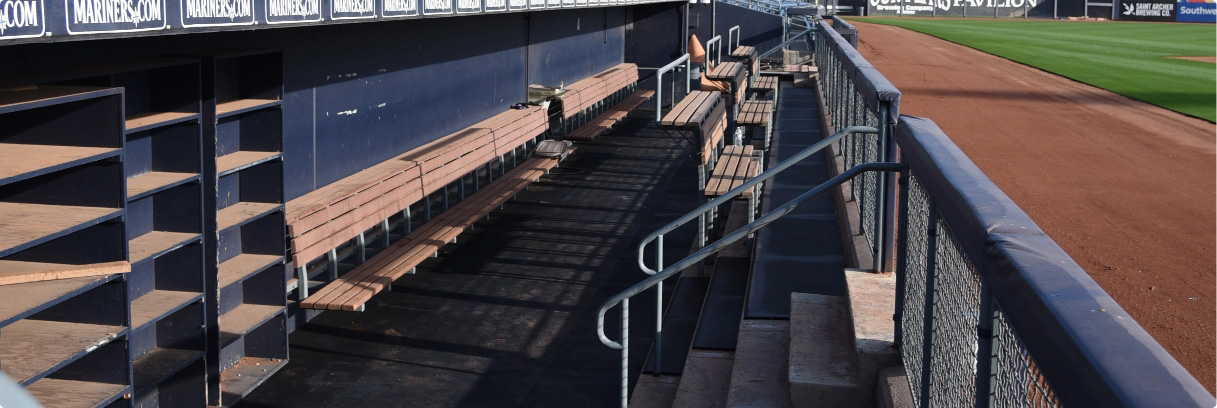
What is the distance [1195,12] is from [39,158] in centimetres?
6175

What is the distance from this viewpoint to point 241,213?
730 centimetres

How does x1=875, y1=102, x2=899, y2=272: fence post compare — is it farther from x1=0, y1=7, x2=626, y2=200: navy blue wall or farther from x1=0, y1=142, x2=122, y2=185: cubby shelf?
x1=0, y1=7, x2=626, y2=200: navy blue wall

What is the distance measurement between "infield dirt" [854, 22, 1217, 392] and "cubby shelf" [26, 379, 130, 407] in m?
5.44

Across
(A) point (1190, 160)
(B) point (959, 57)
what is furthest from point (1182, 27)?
(A) point (1190, 160)

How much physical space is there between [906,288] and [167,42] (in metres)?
4.72

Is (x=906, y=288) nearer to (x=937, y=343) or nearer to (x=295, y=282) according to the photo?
(x=937, y=343)

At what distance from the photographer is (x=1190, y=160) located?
13.1 m

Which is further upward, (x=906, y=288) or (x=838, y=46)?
(x=838, y=46)

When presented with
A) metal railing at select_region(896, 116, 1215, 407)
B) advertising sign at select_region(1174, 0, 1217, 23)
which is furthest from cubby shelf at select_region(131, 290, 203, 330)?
advertising sign at select_region(1174, 0, 1217, 23)

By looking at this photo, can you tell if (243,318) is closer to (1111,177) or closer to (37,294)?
(37,294)

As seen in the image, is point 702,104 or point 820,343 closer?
point 820,343

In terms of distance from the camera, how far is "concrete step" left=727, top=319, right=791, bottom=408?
15.7 ft

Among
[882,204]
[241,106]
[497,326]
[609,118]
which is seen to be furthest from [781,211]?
[609,118]

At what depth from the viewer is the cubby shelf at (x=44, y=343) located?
16.7 ft
